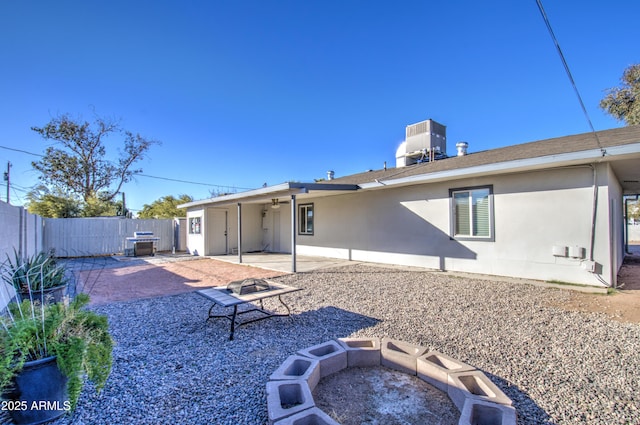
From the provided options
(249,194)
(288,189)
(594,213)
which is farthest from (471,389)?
(249,194)

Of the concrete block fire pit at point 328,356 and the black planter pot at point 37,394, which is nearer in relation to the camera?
the black planter pot at point 37,394

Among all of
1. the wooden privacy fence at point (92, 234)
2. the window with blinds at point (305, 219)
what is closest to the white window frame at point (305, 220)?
the window with blinds at point (305, 219)

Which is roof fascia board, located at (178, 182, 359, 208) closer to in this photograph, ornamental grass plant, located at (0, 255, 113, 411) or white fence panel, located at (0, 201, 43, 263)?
white fence panel, located at (0, 201, 43, 263)

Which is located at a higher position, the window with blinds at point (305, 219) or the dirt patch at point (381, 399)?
the window with blinds at point (305, 219)

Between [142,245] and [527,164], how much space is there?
1573 cm

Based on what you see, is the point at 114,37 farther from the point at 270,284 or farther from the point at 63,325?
the point at 63,325

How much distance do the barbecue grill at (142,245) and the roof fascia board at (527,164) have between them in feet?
40.5

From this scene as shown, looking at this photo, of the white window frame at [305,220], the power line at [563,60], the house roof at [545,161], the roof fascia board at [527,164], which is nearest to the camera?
the power line at [563,60]

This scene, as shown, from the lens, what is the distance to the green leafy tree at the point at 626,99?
1443 cm

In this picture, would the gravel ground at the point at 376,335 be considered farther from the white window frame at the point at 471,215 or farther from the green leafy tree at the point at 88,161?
the green leafy tree at the point at 88,161

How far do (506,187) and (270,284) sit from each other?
6.27m

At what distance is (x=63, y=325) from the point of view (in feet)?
7.58

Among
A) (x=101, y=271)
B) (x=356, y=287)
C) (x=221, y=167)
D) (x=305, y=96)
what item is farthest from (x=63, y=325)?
(x=221, y=167)

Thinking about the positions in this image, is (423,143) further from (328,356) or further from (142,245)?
(142,245)
